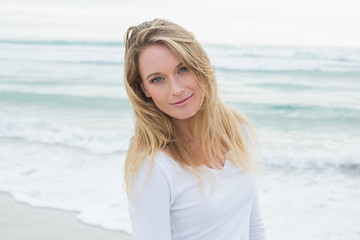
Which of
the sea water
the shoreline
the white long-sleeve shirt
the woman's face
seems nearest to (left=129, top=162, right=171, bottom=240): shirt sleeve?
the white long-sleeve shirt

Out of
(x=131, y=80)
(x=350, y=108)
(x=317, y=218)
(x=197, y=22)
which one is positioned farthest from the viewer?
(x=197, y=22)

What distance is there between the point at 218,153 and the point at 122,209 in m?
3.36

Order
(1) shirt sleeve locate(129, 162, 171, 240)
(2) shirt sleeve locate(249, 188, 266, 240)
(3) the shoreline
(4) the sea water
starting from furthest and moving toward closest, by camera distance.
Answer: (4) the sea water
(3) the shoreline
(2) shirt sleeve locate(249, 188, 266, 240)
(1) shirt sleeve locate(129, 162, 171, 240)

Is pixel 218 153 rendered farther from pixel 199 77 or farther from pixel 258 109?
pixel 258 109

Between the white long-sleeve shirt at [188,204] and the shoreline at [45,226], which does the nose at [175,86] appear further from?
the shoreline at [45,226]

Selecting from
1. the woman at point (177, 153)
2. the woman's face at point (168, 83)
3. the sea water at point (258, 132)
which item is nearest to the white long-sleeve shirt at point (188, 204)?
the woman at point (177, 153)

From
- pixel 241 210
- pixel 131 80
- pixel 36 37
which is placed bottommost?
pixel 36 37

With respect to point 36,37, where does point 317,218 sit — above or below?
above

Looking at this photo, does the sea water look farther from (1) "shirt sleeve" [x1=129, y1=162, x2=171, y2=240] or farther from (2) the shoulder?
(1) "shirt sleeve" [x1=129, y1=162, x2=171, y2=240]

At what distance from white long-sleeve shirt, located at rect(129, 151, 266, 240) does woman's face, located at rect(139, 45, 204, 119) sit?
246 mm

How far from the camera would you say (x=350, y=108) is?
468 inches

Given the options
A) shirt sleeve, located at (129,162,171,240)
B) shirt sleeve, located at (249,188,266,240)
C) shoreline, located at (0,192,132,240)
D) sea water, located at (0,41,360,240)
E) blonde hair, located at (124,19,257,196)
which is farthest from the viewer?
sea water, located at (0,41,360,240)

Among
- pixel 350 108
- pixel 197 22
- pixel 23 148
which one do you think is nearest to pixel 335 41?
pixel 197 22

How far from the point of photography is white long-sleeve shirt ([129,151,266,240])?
1687 mm
